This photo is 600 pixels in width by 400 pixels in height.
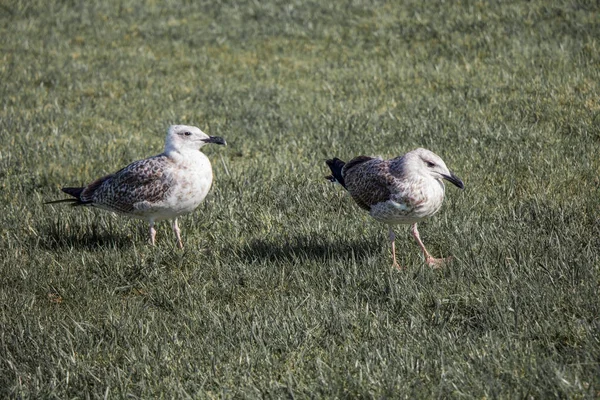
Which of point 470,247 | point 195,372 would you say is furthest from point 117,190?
point 470,247

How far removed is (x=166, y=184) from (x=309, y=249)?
4.70 feet

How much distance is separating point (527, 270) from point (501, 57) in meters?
7.61

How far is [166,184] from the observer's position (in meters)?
6.73

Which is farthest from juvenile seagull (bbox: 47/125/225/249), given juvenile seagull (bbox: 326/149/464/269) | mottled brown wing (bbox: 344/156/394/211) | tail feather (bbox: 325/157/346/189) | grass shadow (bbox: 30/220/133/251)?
juvenile seagull (bbox: 326/149/464/269)

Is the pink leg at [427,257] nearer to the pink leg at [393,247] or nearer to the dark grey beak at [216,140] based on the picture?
the pink leg at [393,247]

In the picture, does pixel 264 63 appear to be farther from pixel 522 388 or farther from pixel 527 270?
pixel 522 388

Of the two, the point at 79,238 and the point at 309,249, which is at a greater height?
the point at 309,249

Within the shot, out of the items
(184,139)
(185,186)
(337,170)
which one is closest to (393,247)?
(337,170)

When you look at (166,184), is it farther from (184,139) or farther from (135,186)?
(184,139)

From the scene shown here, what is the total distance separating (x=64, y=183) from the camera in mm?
8867

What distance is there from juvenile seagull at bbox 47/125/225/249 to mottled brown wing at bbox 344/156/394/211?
1.27 metres

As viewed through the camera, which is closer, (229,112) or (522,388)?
(522,388)

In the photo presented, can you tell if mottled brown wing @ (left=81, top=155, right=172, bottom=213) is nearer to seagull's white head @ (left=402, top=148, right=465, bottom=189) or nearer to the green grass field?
the green grass field

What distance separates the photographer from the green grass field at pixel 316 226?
15.3ft
